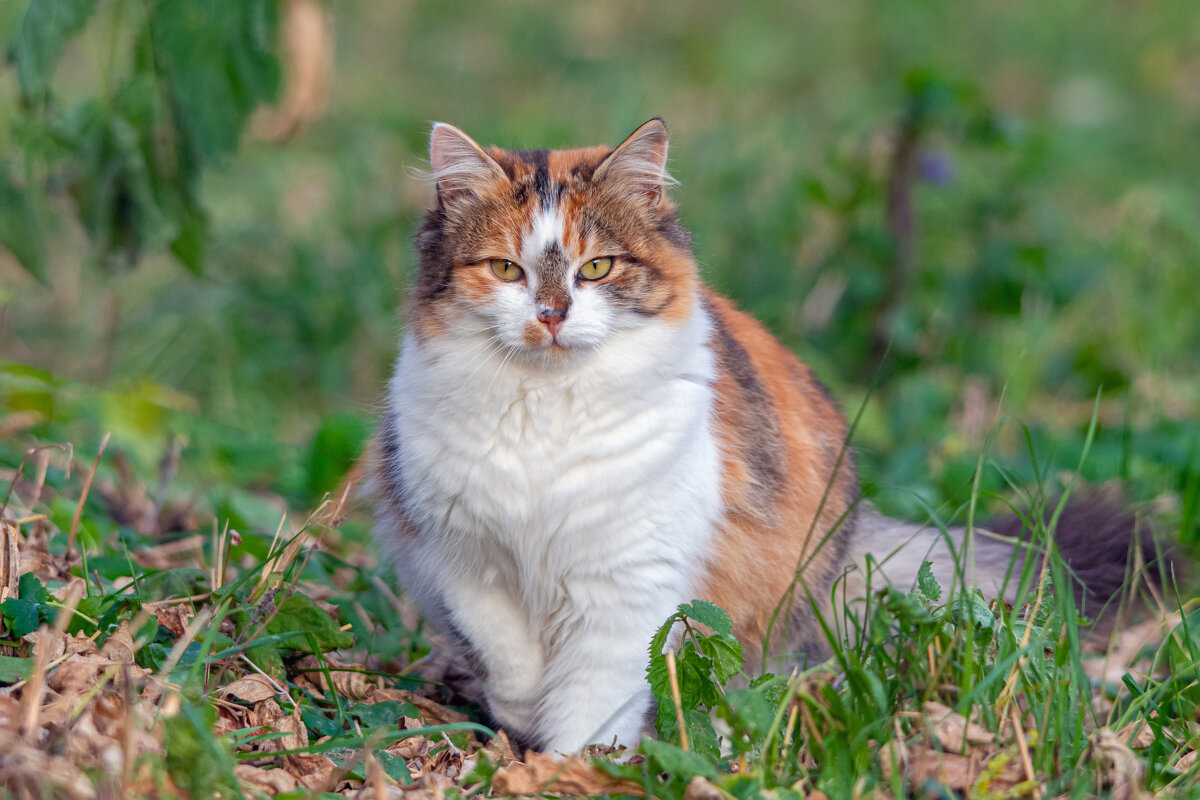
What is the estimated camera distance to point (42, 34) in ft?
9.41

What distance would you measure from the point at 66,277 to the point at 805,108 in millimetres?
4652

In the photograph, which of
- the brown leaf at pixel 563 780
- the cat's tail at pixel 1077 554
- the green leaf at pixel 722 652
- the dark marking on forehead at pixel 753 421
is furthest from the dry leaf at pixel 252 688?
the cat's tail at pixel 1077 554

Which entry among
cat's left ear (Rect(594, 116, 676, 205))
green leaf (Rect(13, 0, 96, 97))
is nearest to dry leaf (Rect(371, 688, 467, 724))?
cat's left ear (Rect(594, 116, 676, 205))

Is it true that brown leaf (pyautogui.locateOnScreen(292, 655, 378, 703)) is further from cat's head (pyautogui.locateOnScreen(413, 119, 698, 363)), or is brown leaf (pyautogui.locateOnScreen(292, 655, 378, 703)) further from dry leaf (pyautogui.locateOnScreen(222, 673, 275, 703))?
cat's head (pyautogui.locateOnScreen(413, 119, 698, 363))

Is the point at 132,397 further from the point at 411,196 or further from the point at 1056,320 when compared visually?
the point at 1056,320

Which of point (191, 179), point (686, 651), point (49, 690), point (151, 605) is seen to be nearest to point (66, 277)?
point (191, 179)

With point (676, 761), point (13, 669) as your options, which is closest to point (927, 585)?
point (676, 761)

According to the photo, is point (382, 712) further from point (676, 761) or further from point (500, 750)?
point (676, 761)

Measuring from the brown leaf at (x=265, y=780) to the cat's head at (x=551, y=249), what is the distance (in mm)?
953

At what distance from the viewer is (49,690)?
2.07 m

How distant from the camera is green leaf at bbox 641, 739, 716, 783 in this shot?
Answer: 6.42ft

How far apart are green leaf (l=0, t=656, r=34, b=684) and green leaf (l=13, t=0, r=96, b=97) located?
4.80 feet

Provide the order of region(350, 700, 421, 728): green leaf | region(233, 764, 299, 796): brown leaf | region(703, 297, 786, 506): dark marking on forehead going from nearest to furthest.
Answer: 1. region(233, 764, 299, 796): brown leaf
2. region(350, 700, 421, 728): green leaf
3. region(703, 297, 786, 506): dark marking on forehead

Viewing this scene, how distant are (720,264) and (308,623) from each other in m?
3.53
